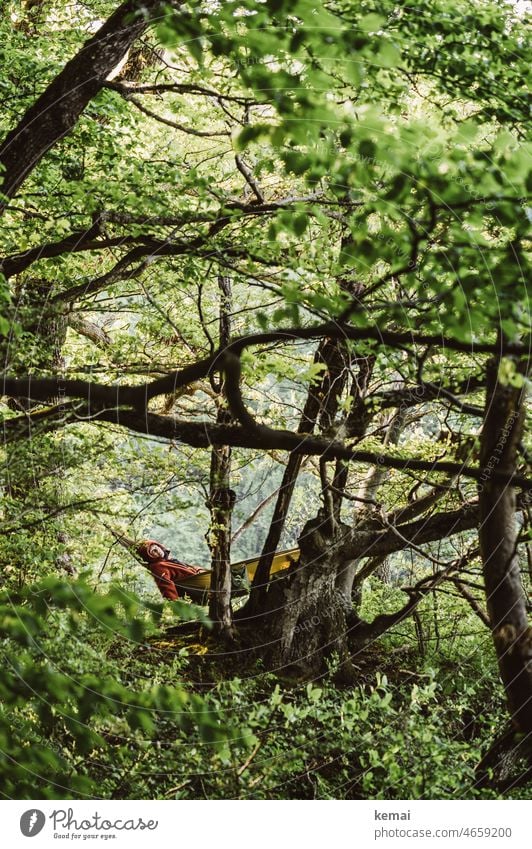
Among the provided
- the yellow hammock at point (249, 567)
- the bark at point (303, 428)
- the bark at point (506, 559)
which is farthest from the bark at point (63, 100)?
the bark at point (506, 559)

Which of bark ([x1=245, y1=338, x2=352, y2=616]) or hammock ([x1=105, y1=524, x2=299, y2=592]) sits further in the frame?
bark ([x1=245, y1=338, x2=352, y2=616])

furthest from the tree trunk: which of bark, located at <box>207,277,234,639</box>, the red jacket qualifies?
the red jacket

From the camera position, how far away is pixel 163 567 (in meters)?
3.21

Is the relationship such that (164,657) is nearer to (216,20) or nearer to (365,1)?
(216,20)

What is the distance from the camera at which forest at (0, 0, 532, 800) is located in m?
2.31

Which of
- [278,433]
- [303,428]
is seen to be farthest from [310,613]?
[278,433]

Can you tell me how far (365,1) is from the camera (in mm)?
2982

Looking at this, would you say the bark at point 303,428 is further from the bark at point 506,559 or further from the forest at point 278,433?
the bark at point 506,559

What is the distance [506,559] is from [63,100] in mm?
2593

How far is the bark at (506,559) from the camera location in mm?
2600

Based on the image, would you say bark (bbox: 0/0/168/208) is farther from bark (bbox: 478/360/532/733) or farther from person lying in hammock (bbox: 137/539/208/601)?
bark (bbox: 478/360/532/733)

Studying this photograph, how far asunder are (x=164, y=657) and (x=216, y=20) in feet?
8.53

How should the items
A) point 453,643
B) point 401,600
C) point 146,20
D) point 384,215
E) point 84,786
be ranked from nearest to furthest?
point 84,786 < point 146,20 < point 384,215 < point 453,643 < point 401,600
